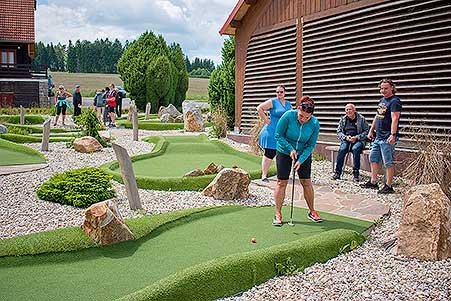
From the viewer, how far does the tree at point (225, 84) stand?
17859mm

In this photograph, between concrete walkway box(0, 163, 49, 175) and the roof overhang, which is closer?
concrete walkway box(0, 163, 49, 175)

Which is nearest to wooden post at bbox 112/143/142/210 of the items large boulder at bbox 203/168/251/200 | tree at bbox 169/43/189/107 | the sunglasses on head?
large boulder at bbox 203/168/251/200

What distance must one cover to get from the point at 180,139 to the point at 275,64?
13.7 ft

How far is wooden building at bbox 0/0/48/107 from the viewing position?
1374 inches

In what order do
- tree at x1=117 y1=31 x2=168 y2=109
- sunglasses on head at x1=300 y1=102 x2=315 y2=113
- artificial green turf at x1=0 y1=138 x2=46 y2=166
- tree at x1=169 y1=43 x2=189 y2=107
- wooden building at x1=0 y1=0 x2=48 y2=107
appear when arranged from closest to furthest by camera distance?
sunglasses on head at x1=300 y1=102 x2=315 y2=113, artificial green turf at x1=0 y1=138 x2=46 y2=166, wooden building at x1=0 y1=0 x2=48 y2=107, tree at x1=117 y1=31 x2=168 y2=109, tree at x1=169 y1=43 x2=189 y2=107

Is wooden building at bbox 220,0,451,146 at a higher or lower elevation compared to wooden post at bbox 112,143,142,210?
higher

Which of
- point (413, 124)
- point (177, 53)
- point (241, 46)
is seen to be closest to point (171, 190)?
point (413, 124)

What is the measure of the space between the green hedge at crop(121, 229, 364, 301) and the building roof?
34458 mm

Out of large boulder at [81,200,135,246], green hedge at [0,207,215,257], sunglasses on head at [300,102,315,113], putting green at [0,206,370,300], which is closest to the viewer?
putting green at [0,206,370,300]

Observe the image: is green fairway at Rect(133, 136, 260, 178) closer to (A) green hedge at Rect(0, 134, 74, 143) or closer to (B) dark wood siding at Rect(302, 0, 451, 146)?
(B) dark wood siding at Rect(302, 0, 451, 146)

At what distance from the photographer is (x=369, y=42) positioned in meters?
11.2

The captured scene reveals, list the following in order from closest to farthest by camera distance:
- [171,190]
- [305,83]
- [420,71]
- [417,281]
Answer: [417,281]
[171,190]
[420,71]
[305,83]

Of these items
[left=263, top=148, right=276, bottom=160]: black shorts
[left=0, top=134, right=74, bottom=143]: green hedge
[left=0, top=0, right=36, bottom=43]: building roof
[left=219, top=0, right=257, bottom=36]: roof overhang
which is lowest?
[left=0, top=134, right=74, bottom=143]: green hedge

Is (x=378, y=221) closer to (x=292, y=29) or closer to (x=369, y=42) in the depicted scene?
(x=369, y=42)
